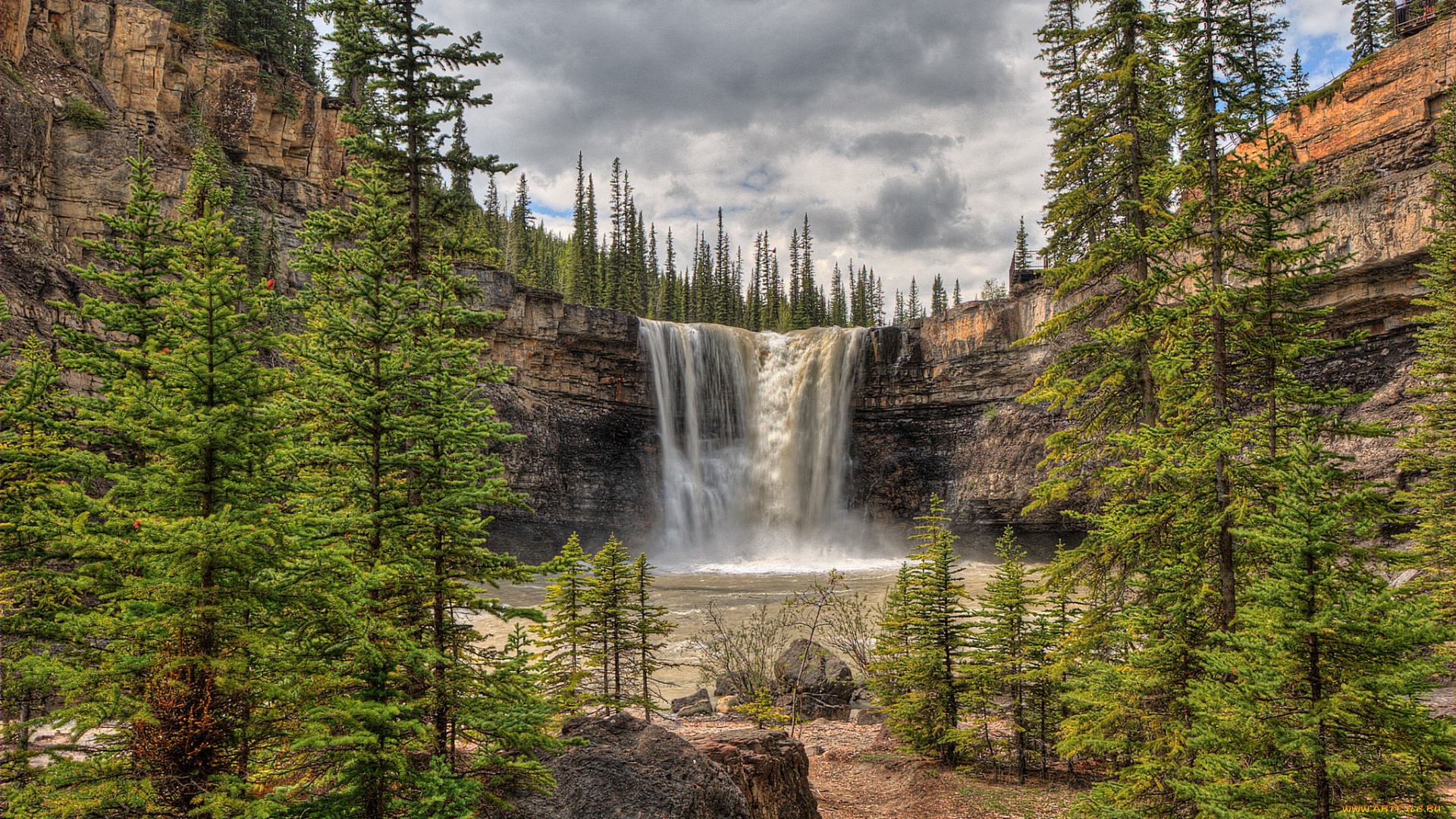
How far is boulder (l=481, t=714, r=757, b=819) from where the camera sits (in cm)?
534

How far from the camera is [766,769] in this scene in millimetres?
6840

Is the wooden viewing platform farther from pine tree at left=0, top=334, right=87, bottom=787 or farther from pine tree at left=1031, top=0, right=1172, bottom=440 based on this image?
pine tree at left=0, top=334, right=87, bottom=787

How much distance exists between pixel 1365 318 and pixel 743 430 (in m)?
27.4

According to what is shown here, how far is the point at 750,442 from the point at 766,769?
31979 mm

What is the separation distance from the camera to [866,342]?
123 ft

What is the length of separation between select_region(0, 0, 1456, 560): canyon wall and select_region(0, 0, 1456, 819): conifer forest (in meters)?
17.5

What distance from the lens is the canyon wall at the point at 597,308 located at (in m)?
20.8

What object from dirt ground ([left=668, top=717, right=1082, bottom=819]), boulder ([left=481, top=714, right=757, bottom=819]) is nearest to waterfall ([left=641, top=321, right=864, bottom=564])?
dirt ground ([left=668, top=717, right=1082, bottom=819])

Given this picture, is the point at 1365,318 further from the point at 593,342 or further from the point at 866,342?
the point at 593,342

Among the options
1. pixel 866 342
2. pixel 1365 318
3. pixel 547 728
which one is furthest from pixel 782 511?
pixel 547 728

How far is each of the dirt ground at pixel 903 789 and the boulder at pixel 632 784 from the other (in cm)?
182

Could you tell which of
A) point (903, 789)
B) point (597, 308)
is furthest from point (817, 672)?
point (597, 308)

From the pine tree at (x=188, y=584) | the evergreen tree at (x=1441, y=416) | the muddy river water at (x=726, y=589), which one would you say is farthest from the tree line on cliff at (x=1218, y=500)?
the muddy river water at (x=726, y=589)

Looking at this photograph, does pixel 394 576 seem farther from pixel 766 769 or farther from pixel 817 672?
pixel 817 672
